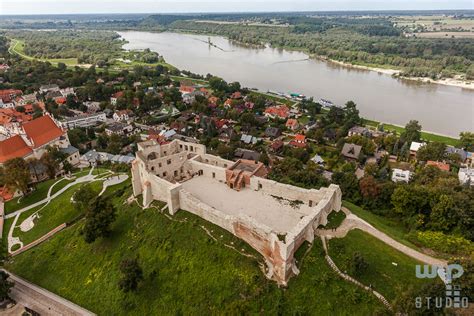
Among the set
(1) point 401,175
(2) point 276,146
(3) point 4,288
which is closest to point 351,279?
(3) point 4,288

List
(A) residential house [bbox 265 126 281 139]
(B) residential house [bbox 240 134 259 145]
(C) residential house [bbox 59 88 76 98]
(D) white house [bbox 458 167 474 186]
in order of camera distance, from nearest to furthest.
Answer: (D) white house [bbox 458 167 474 186]
(B) residential house [bbox 240 134 259 145]
(A) residential house [bbox 265 126 281 139]
(C) residential house [bbox 59 88 76 98]

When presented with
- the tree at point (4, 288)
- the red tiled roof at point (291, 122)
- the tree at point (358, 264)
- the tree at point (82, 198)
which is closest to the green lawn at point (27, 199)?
the tree at point (82, 198)

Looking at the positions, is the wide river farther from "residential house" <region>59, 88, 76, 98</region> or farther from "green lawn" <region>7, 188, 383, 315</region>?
"green lawn" <region>7, 188, 383, 315</region>

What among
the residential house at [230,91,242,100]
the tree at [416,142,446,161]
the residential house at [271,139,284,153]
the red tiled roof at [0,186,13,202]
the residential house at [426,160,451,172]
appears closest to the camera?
the red tiled roof at [0,186,13,202]

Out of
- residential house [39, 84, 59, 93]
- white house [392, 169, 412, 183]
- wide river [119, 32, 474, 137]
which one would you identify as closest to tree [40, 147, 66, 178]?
white house [392, 169, 412, 183]

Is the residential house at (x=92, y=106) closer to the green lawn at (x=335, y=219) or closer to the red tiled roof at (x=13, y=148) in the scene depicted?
the red tiled roof at (x=13, y=148)

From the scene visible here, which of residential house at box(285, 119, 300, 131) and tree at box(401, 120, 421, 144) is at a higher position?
tree at box(401, 120, 421, 144)
